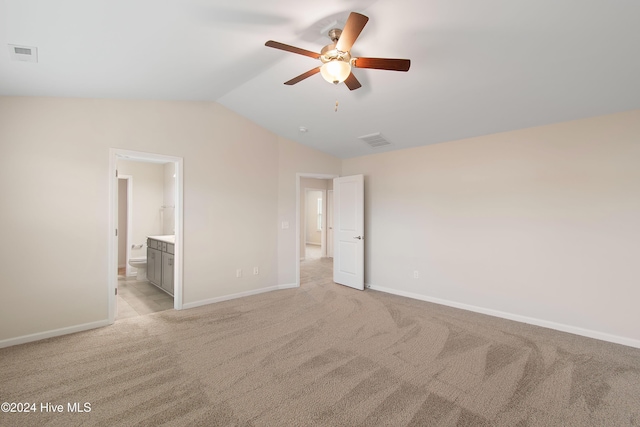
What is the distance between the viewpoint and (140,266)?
5.66 meters

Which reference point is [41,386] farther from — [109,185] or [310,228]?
[310,228]

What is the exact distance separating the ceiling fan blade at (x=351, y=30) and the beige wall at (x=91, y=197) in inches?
116

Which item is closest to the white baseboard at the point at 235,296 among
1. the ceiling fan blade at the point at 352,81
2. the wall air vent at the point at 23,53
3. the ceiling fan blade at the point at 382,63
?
the wall air vent at the point at 23,53

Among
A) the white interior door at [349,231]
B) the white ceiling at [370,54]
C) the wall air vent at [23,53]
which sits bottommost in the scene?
the white interior door at [349,231]

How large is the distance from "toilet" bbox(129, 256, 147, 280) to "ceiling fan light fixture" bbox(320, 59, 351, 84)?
5.39 metres

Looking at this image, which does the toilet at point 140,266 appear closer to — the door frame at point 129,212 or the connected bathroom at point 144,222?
the connected bathroom at point 144,222

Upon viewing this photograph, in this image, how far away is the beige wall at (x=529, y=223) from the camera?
123 inches

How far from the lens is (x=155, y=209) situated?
6.45 meters

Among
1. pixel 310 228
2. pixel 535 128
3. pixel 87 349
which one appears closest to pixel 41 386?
pixel 87 349

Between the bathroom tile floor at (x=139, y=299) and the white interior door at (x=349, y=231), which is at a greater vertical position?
the white interior door at (x=349, y=231)

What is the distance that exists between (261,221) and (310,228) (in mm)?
6365

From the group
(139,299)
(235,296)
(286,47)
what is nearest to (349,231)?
(235,296)

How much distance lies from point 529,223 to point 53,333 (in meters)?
5.80

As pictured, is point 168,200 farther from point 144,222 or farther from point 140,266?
point 140,266
